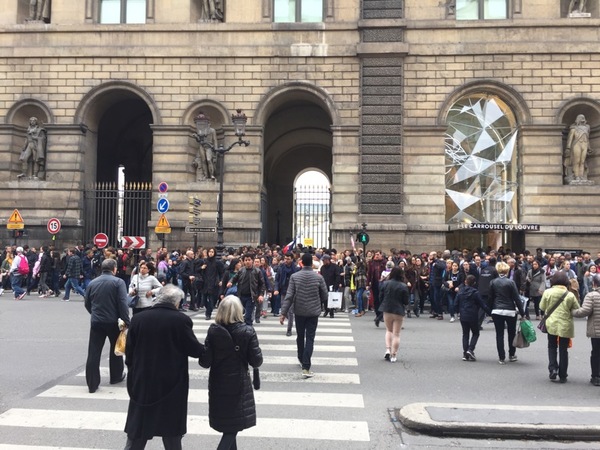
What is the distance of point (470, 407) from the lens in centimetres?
654

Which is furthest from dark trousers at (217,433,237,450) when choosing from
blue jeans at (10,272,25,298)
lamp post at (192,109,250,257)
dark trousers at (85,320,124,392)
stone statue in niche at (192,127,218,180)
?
stone statue in niche at (192,127,218,180)

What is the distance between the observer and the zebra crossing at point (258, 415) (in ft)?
18.3

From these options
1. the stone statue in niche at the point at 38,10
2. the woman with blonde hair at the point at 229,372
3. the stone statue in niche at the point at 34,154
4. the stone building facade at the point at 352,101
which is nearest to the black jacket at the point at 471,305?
the woman with blonde hair at the point at 229,372

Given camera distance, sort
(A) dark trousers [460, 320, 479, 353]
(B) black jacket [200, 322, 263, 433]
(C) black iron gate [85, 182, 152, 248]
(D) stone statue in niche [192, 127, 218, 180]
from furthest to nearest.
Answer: (C) black iron gate [85, 182, 152, 248], (D) stone statue in niche [192, 127, 218, 180], (A) dark trousers [460, 320, 479, 353], (B) black jacket [200, 322, 263, 433]

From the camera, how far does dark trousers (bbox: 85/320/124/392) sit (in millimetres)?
7453

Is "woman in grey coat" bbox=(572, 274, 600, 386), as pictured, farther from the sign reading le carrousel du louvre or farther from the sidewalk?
the sign reading le carrousel du louvre

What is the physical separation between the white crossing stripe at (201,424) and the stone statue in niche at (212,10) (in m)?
20.2

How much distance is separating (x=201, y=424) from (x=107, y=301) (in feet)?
8.07

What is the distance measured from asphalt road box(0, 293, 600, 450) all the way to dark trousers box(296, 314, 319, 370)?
0.29 m

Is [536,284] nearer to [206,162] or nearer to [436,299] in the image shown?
[436,299]

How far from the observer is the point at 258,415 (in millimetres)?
6438

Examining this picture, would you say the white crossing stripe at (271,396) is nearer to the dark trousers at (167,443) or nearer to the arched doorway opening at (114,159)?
the dark trousers at (167,443)

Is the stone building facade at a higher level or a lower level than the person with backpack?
higher

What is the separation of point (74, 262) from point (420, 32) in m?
15.8
